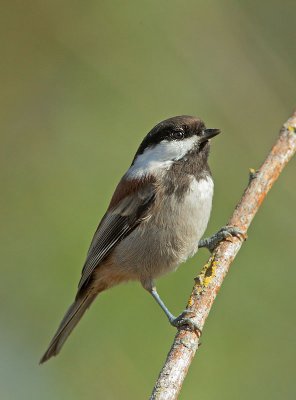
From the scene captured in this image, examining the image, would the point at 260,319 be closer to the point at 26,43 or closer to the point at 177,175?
the point at 177,175

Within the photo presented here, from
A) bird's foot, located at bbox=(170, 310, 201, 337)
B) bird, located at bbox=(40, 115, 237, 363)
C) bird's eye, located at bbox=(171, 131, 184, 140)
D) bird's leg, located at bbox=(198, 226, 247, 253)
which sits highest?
bird's eye, located at bbox=(171, 131, 184, 140)

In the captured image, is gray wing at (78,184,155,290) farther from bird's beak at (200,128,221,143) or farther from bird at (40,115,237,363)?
bird's beak at (200,128,221,143)

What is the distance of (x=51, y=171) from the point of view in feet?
15.3

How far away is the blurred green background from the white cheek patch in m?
0.67

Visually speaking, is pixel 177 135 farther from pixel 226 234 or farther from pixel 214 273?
pixel 214 273

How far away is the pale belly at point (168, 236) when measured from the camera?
12.3 feet

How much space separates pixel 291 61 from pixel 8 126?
2288mm

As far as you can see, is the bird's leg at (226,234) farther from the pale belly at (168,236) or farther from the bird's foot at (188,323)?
the bird's foot at (188,323)

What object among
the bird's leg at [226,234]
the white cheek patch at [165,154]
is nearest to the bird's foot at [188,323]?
the bird's leg at [226,234]

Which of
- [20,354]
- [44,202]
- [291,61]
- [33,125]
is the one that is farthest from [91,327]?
[291,61]

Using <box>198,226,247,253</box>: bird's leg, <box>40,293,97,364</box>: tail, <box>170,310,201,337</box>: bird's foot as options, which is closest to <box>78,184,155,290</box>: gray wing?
<box>40,293,97,364</box>: tail

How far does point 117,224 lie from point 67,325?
2.48ft

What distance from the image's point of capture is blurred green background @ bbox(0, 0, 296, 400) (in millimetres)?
3893

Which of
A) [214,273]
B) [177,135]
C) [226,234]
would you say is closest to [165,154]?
[177,135]
